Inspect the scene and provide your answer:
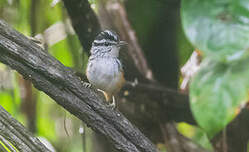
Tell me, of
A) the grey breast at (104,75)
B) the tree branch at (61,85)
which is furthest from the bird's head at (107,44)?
the tree branch at (61,85)

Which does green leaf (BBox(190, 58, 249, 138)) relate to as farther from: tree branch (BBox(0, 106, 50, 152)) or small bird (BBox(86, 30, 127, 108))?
small bird (BBox(86, 30, 127, 108))

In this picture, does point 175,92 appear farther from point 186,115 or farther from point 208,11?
point 208,11

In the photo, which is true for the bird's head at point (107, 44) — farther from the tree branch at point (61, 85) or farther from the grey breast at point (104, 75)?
the tree branch at point (61, 85)

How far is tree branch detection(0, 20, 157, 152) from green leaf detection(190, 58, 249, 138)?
1.98 ft

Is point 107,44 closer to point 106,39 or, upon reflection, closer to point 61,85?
point 106,39

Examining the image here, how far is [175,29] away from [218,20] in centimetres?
227

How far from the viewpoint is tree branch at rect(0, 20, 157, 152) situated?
1.95 m

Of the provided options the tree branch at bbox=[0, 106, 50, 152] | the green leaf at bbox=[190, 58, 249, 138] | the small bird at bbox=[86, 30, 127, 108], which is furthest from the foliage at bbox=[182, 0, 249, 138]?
the small bird at bbox=[86, 30, 127, 108]

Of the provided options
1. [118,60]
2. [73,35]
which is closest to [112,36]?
[118,60]

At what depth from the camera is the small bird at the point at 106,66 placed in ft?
9.93

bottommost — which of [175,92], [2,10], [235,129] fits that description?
[235,129]

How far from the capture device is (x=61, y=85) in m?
1.99

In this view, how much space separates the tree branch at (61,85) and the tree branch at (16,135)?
0.79 ft

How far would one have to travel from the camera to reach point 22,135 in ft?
5.98
